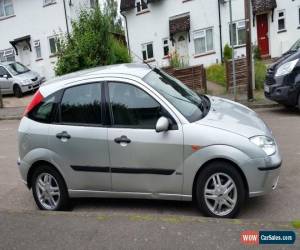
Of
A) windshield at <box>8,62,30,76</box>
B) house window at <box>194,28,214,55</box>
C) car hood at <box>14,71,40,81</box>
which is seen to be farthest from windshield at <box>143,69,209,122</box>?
house window at <box>194,28,214,55</box>

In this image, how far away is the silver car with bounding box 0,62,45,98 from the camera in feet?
70.1

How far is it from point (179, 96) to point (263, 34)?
21569mm

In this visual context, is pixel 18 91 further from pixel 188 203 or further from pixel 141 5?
pixel 188 203

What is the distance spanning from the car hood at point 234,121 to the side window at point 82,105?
50.4 inches

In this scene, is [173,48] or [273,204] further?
[173,48]

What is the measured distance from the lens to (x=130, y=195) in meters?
5.30

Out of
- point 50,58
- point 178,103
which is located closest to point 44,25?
point 50,58

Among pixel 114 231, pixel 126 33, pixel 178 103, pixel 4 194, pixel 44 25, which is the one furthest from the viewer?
pixel 126 33

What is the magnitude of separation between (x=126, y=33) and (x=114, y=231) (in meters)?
25.5

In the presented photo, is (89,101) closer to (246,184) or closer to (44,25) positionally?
(246,184)

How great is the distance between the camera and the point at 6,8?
91.1ft

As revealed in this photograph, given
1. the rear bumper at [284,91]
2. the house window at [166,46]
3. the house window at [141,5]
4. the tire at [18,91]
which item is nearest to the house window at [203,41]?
the house window at [166,46]

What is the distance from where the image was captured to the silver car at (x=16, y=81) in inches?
841

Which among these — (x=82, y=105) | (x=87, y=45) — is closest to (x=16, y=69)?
(x=87, y=45)
